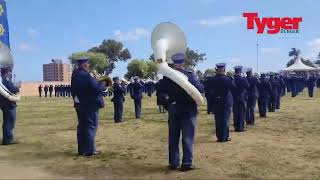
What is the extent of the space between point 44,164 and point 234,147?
4223 millimetres

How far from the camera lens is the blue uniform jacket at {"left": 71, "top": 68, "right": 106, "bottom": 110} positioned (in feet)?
35.7

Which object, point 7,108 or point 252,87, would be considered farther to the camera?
point 252,87

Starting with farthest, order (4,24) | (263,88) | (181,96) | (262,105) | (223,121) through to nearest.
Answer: (4,24)
(262,105)
(263,88)
(223,121)
(181,96)

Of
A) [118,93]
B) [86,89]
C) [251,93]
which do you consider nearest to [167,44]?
[86,89]

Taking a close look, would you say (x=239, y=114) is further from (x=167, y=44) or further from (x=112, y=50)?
(x=112, y=50)

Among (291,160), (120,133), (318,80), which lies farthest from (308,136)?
(318,80)

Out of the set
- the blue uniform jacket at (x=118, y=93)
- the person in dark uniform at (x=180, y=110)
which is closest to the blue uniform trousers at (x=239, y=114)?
the person in dark uniform at (x=180, y=110)

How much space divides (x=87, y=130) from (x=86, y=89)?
2.94 ft

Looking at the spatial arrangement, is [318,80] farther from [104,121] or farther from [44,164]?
[44,164]

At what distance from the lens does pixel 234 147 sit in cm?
1153

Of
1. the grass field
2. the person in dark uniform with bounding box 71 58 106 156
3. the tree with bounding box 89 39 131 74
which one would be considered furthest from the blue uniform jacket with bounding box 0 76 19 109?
the tree with bounding box 89 39 131 74

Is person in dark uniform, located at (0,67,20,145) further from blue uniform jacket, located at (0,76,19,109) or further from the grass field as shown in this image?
the grass field

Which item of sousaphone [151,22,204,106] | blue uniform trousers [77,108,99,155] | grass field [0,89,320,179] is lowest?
grass field [0,89,320,179]

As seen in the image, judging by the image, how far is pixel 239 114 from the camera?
14102 millimetres
